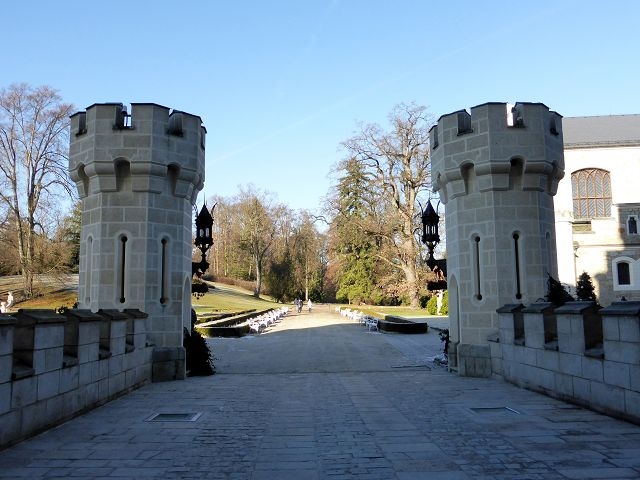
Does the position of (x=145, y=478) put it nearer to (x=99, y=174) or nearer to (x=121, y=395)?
(x=121, y=395)

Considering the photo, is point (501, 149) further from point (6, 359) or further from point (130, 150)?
point (6, 359)

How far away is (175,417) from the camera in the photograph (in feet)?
24.2

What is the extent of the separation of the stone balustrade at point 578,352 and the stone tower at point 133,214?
261 inches

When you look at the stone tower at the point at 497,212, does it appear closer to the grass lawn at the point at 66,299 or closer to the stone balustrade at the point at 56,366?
the stone balustrade at the point at 56,366

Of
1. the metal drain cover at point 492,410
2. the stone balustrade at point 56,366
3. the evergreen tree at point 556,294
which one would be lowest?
the metal drain cover at point 492,410

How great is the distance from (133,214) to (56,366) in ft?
16.4

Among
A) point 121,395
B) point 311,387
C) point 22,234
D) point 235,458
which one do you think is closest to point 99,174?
point 121,395

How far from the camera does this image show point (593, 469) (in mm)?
4707

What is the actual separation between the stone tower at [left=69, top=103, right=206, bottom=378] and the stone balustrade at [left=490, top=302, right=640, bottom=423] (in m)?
6.64

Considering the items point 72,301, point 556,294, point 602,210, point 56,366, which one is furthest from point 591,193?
point 56,366

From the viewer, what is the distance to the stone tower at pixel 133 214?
11172 mm

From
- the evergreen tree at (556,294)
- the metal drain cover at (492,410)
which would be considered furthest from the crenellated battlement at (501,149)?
the metal drain cover at (492,410)

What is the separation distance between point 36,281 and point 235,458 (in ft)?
150

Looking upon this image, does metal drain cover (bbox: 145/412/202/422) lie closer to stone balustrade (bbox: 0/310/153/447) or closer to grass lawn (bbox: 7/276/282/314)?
stone balustrade (bbox: 0/310/153/447)
